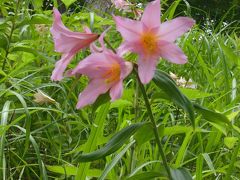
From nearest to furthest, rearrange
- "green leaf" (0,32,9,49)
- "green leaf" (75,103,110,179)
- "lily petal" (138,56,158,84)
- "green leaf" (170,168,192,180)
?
1. "lily petal" (138,56,158,84)
2. "green leaf" (170,168,192,180)
3. "green leaf" (75,103,110,179)
4. "green leaf" (0,32,9,49)

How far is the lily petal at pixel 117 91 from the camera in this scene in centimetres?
60

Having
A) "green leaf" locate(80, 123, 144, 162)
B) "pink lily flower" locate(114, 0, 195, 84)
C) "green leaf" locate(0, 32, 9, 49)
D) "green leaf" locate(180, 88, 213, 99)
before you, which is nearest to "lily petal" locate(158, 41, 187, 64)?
"pink lily flower" locate(114, 0, 195, 84)

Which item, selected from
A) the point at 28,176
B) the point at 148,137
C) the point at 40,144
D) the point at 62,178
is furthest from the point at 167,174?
the point at 40,144

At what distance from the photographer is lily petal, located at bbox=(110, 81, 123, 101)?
0.60 metres

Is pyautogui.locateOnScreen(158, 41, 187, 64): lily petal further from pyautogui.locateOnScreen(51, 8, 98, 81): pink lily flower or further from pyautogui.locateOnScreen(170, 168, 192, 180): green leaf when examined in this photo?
pyautogui.locateOnScreen(170, 168, 192, 180): green leaf

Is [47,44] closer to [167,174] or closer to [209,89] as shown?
[209,89]

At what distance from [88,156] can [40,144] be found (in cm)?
74

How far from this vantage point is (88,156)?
0.70 metres

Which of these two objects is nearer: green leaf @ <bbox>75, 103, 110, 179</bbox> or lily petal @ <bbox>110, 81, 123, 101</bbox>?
lily petal @ <bbox>110, 81, 123, 101</bbox>

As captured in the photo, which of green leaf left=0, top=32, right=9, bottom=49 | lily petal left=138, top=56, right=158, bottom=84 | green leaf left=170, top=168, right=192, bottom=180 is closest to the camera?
lily petal left=138, top=56, right=158, bottom=84

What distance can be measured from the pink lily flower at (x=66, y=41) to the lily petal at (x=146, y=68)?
7 centimetres

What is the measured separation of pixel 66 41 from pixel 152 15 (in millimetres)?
114

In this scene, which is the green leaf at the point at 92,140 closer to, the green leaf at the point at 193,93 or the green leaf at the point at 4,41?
the green leaf at the point at 193,93

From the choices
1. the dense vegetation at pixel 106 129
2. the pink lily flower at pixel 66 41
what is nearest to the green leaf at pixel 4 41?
the dense vegetation at pixel 106 129
